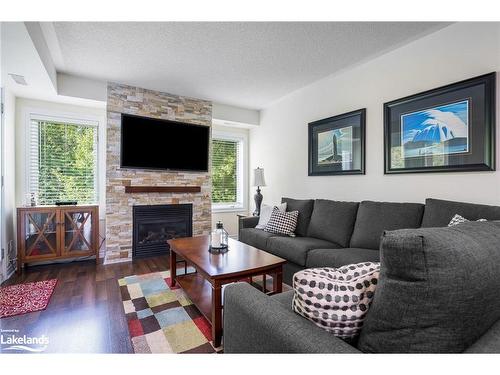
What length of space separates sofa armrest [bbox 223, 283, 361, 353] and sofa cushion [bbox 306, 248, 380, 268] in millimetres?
1288

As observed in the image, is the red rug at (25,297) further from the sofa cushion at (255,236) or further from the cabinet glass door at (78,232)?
the sofa cushion at (255,236)

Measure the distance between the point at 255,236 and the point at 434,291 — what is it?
2.59 m

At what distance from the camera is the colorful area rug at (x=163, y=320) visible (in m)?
1.66

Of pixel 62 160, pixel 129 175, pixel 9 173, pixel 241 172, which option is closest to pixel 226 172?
pixel 241 172

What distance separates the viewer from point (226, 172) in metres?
5.04

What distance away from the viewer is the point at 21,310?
6.85ft

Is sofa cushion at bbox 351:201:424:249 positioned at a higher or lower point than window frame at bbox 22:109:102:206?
lower

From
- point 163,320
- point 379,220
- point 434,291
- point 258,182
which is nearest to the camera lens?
point 434,291

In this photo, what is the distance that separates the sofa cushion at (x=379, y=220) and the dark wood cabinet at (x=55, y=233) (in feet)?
10.6

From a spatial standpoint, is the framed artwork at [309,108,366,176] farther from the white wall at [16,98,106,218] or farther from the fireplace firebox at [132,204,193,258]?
the white wall at [16,98,106,218]

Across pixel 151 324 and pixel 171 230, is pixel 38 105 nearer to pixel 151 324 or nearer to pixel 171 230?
pixel 171 230

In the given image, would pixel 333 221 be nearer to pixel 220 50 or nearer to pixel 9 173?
pixel 220 50

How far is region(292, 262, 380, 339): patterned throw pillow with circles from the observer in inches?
32.2

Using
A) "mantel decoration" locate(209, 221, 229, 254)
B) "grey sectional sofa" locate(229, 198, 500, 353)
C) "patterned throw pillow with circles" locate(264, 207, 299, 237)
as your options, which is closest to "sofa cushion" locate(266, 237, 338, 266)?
"patterned throw pillow with circles" locate(264, 207, 299, 237)
